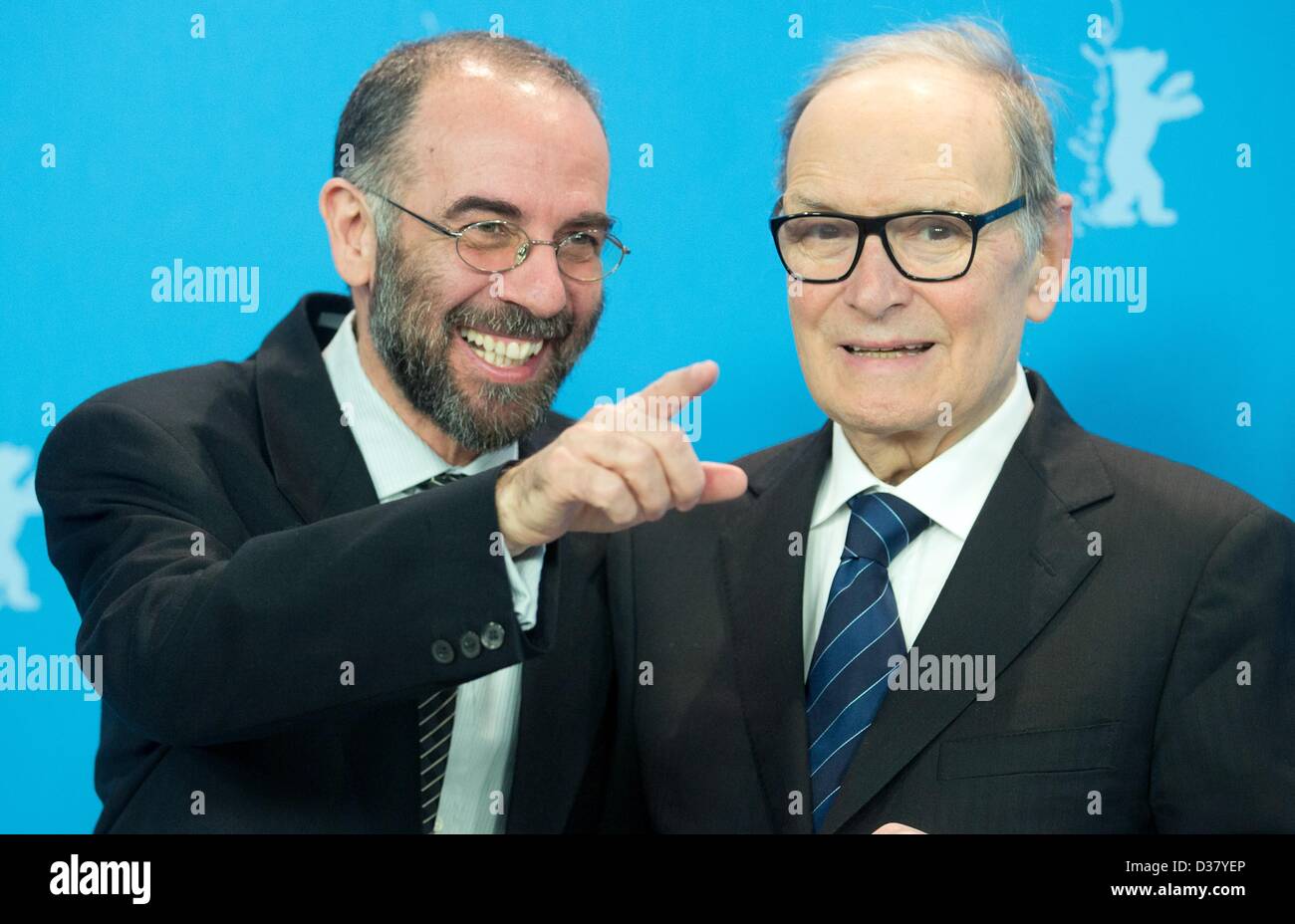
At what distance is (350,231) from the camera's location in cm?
274

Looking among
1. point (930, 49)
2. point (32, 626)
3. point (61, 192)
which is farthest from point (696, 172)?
point (32, 626)

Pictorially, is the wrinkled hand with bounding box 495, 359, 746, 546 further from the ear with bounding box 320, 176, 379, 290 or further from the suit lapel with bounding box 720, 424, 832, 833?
the ear with bounding box 320, 176, 379, 290

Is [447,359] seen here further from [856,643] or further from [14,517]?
[14,517]

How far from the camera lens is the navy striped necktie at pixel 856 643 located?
2344 millimetres

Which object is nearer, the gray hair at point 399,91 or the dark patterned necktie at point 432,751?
the dark patterned necktie at point 432,751

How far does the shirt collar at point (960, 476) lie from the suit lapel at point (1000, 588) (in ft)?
0.11

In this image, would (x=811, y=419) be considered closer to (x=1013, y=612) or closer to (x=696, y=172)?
(x=696, y=172)

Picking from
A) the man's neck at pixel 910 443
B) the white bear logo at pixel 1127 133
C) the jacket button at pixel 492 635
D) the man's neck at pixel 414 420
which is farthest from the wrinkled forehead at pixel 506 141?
the white bear logo at pixel 1127 133

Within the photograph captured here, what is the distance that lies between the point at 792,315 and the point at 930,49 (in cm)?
48

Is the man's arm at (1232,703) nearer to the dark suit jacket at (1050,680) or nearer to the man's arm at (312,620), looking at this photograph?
the dark suit jacket at (1050,680)
